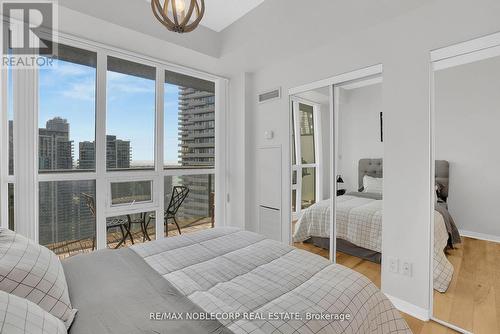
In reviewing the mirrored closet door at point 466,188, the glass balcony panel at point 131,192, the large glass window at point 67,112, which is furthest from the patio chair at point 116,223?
the mirrored closet door at point 466,188

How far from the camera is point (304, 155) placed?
3043 millimetres

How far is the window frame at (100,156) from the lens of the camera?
215 cm

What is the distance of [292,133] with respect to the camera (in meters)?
3.13

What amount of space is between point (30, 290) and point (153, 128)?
235 centimetres

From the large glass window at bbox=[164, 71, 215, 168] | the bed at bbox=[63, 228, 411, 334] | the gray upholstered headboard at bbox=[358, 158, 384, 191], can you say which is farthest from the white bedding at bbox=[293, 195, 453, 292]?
the large glass window at bbox=[164, 71, 215, 168]

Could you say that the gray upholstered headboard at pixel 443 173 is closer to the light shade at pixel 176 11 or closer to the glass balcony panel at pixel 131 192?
the light shade at pixel 176 11

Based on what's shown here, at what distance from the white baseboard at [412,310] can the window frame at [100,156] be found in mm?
2309

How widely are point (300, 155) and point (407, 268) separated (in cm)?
157

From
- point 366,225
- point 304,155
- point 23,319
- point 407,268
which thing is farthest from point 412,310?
point 23,319

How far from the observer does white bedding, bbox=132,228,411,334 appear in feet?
3.32

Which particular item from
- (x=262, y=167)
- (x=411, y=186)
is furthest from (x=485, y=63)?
(x=262, y=167)

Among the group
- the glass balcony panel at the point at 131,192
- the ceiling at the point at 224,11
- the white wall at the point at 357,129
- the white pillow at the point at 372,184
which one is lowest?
the glass balcony panel at the point at 131,192

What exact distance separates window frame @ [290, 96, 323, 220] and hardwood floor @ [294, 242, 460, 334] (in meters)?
0.53

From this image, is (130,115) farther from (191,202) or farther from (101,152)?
(191,202)
